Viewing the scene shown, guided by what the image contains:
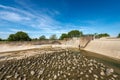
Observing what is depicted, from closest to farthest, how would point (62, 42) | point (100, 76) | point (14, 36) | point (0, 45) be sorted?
point (100, 76) → point (0, 45) → point (62, 42) → point (14, 36)

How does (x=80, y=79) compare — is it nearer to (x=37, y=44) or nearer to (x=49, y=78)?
(x=49, y=78)

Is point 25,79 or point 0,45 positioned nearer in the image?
point 25,79

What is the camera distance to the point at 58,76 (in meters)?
9.41

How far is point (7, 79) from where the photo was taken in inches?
354

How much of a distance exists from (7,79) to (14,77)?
1.90ft

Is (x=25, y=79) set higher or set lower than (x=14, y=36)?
lower

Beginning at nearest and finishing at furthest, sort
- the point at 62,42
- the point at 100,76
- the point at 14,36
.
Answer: the point at 100,76 < the point at 62,42 < the point at 14,36

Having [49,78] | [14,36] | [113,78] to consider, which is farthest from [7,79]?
[14,36]

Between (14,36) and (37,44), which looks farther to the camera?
(14,36)

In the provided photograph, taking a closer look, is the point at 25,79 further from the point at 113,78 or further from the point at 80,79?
the point at 113,78

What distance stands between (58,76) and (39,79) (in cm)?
175

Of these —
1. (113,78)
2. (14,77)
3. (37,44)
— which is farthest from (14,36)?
(113,78)

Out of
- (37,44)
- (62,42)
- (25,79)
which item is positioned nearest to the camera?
(25,79)

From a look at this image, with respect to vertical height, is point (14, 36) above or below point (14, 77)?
above
